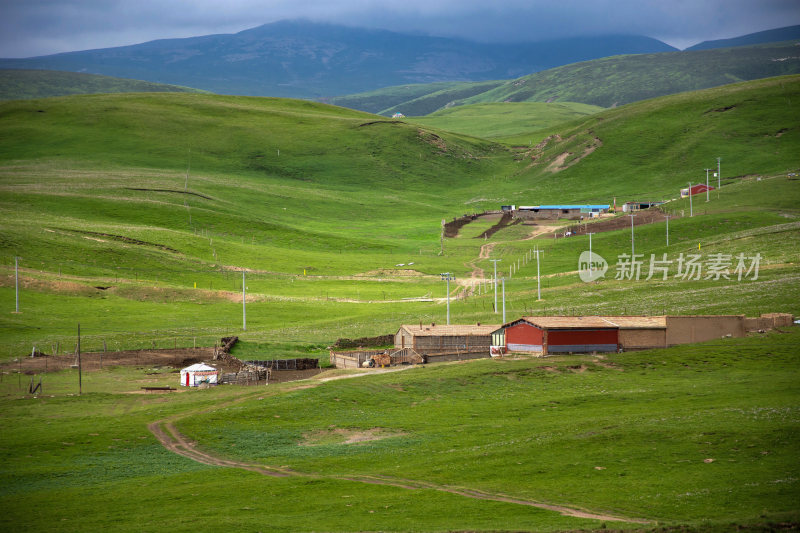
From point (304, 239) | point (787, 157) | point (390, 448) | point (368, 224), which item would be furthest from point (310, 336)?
point (787, 157)

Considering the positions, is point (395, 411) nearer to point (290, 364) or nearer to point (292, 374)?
point (292, 374)

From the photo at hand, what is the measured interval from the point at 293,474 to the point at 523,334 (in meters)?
33.3

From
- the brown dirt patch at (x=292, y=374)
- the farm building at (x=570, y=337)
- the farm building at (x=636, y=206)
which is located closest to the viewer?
the brown dirt patch at (x=292, y=374)

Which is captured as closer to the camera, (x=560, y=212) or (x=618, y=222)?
(x=618, y=222)

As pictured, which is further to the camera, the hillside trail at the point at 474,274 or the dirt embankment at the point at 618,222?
the dirt embankment at the point at 618,222

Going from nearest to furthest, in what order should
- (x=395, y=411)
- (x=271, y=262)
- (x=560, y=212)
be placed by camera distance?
1. (x=395, y=411)
2. (x=271, y=262)
3. (x=560, y=212)

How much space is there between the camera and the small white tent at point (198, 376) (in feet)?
210

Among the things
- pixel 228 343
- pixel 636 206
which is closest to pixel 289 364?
→ pixel 228 343

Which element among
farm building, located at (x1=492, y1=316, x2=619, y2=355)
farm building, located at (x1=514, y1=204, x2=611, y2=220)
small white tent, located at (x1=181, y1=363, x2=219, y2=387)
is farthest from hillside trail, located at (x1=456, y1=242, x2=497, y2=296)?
small white tent, located at (x1=181, y1=363, x2=219, y2=387)

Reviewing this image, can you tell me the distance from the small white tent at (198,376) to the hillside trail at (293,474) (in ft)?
29.2

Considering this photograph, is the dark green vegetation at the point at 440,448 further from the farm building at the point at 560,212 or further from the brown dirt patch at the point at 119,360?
the farm building at the point at 560,212

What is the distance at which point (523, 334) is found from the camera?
69.5 metres

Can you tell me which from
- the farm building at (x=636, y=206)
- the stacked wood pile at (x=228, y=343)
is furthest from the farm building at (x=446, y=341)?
the farm building at (x=636, y=206)

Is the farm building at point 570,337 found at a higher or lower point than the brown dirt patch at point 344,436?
higher
